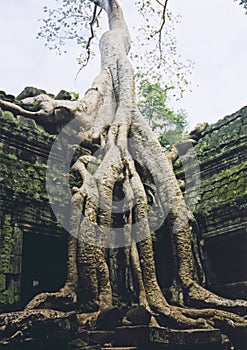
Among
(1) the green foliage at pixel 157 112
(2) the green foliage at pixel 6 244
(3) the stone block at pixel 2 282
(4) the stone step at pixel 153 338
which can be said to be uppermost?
(1) the green foliage at pixel 157 112

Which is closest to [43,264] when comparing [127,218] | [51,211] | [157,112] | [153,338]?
[51,211]

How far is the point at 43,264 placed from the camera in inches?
235

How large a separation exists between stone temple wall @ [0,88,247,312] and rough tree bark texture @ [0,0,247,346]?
0.38m

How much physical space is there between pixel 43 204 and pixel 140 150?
82.3 inches

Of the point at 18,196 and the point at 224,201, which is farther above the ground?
the point at 224,201

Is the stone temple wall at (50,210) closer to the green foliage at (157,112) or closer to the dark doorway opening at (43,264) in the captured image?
the dark doorway opening at (43,264)

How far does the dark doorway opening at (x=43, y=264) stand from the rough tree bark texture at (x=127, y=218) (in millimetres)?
560

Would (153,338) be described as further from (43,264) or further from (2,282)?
(43,264)

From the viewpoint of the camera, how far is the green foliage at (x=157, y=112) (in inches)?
669

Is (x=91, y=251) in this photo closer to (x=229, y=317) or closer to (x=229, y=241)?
(x=229, y=317)

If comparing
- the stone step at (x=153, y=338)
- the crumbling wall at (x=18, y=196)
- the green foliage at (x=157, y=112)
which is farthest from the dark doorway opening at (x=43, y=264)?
the green foliage at (x=157, y=112)

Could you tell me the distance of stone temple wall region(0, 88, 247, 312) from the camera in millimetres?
4688

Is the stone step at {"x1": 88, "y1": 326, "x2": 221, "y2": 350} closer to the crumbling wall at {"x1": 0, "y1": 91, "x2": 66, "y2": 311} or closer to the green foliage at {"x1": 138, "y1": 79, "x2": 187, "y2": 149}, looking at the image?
the crumbling wall at {"x1": 0, "y1": 91, "x2": 66, "y2": 311}

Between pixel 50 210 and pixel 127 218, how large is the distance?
0.96 meters
